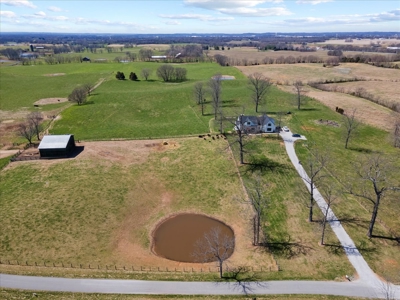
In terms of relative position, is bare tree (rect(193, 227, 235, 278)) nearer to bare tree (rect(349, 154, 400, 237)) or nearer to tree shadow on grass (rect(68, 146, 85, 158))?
bare tree (rect(349, 154, 400, 237))

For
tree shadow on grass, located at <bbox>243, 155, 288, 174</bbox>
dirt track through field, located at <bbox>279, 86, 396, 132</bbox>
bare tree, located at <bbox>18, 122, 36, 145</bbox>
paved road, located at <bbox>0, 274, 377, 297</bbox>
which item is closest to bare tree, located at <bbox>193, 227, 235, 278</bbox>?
paved road, located at <bbox>0, 274, 377, 297</bbox>

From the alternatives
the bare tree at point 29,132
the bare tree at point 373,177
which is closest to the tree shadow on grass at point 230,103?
the bare tree at point 373,177

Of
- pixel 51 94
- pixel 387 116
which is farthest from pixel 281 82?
pixel 51 94

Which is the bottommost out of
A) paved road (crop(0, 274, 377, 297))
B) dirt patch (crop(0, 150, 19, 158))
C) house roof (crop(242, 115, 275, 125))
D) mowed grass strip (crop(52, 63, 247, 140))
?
paved road (crop(0, 274, 377, 297))

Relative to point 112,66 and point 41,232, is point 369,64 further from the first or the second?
point 41,232

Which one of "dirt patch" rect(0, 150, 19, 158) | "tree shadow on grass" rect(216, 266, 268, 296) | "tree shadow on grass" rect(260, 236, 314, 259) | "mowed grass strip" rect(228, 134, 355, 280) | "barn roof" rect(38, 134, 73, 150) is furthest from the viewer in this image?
"dirt patch" rect(0, 150, 19, 158)

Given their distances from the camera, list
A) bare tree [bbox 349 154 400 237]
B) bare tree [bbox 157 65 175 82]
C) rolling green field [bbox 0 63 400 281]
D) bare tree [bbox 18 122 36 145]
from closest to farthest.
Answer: rolling green field [bbox 0 63 400 281]
bare tree [bbox 349 154 400 237]
bare tree [bbox 18 122 36 145]
bare tree [bbox 157 65 175 82]

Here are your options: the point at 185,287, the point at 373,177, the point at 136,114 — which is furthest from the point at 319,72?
the point at 185,287
